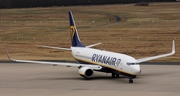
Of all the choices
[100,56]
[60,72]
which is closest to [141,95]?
[100,56]

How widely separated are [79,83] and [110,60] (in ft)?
14.2

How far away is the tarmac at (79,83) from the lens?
49281 mm

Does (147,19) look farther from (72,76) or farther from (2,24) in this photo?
(72,76)

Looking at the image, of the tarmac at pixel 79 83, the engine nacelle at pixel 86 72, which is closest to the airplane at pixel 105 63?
the engine nacelle at pixel 86 72

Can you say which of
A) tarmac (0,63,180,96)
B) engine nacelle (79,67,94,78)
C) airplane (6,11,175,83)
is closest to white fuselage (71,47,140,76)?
airplane (6,11,175,83)

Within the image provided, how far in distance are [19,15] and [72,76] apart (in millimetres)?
89444

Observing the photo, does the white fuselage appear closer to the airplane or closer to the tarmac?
the airplane

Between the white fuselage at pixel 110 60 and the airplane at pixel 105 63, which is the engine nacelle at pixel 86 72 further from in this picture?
the white fuselage at pixel 110 60

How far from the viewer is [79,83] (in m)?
56.6

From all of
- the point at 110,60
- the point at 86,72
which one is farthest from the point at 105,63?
the point at 86,72

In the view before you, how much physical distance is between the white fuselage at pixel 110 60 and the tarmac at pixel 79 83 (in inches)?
65.7

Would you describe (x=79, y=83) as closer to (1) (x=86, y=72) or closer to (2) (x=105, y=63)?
(1) (x=86, y=72)

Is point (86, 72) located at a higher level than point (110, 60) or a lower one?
lower

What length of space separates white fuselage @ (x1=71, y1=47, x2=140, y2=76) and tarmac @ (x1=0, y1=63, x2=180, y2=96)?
1.67m
